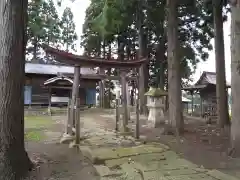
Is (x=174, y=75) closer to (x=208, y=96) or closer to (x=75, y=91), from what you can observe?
(x=75, y=91)

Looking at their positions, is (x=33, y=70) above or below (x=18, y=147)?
above

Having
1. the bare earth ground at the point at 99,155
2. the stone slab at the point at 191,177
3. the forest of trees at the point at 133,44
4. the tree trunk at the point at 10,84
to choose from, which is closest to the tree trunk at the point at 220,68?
the forest of trees at the point at 133,44

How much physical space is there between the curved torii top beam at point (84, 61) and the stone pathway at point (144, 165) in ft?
9.08

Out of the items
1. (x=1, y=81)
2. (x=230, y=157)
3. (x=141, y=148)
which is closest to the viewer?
(x=1, y=81)

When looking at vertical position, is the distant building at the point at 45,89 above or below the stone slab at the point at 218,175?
above

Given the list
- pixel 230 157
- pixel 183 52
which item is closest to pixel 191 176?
pixel 230 157

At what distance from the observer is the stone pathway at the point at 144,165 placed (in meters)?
5.01

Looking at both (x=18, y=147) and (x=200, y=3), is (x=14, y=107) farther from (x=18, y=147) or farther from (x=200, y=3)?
(x=200, y=3)

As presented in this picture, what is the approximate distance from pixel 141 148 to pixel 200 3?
10.6 m

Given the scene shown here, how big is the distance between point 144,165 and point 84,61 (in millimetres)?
4339

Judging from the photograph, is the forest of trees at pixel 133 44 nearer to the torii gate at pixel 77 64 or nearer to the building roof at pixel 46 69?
the torii gate at pixel 77 64

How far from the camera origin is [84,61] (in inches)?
338

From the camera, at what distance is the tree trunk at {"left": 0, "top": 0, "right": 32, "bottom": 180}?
15.7 ft

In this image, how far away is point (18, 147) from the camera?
16.5 ft
